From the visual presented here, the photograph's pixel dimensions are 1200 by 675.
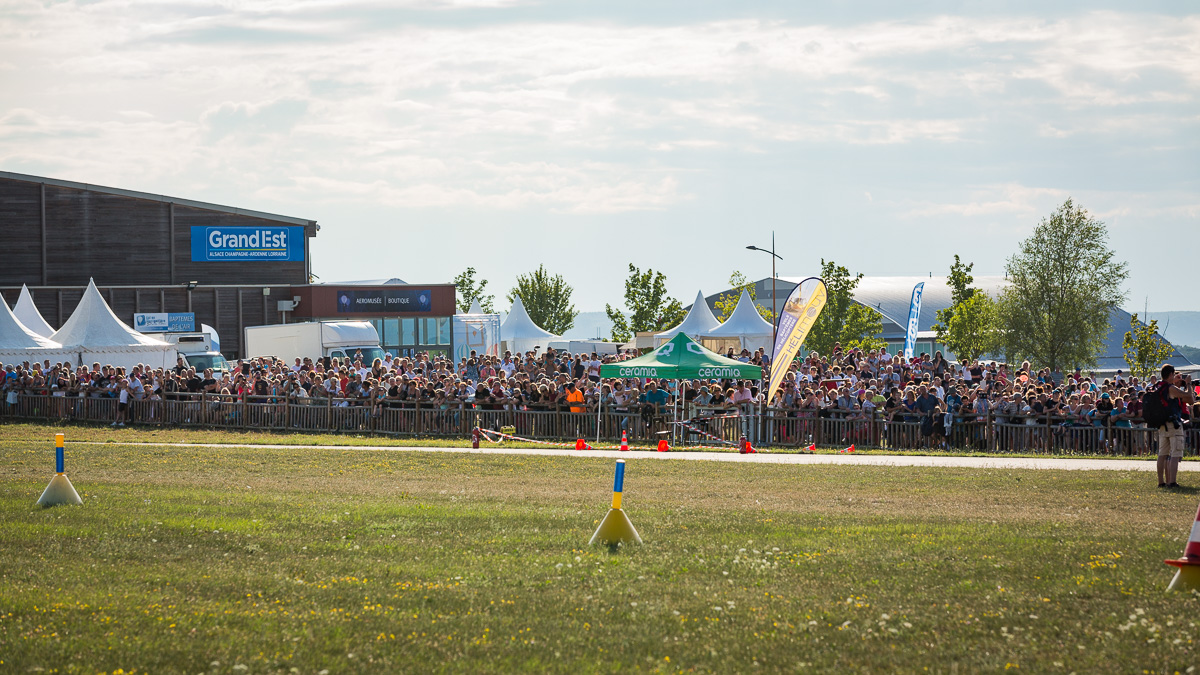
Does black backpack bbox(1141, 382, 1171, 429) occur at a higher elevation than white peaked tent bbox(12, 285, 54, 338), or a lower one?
lower

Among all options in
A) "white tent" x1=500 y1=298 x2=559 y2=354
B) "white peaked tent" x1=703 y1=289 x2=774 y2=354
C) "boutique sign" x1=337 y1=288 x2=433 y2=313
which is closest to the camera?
"white peaked tent" x1=703 y1=289 x2=774 y2=354

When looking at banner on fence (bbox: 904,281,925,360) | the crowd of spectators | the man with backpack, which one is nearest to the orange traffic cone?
the man with backpack

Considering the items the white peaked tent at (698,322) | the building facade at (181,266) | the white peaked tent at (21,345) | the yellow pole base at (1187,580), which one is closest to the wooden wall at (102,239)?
the building facade at (181,266)

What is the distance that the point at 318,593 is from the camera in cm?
847

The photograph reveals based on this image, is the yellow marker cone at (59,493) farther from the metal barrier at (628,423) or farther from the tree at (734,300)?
the tree at (734,300)

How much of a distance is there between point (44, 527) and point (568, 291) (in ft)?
289

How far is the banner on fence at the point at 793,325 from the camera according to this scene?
23.4 m

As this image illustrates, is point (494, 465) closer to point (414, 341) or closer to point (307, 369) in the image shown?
point (307, 369)

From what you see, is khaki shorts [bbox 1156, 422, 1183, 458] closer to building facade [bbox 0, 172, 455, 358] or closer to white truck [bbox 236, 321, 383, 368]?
white truck [bbox 236, 321, 383, 368]

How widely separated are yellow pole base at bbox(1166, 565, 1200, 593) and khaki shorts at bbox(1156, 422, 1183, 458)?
7.28m

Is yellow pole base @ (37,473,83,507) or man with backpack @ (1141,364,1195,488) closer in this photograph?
yellow pole base @ (37,473,83,507)

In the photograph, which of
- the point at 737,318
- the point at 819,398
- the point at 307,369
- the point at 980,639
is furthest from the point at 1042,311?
the point at 980,639

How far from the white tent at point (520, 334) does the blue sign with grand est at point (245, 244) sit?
13652mm

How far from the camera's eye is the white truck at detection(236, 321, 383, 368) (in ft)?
139
